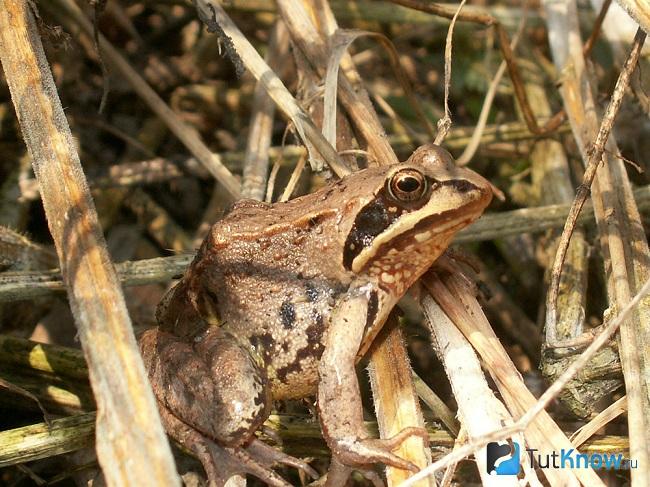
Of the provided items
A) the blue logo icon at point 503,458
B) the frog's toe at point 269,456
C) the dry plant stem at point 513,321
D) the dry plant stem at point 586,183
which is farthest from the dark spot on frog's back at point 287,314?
the dry plant stem at point 513,321

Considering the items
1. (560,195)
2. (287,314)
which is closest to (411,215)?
(287,314)

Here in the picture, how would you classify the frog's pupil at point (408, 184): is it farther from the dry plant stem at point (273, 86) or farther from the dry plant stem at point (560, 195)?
the dry plant stem at point (560, 195)

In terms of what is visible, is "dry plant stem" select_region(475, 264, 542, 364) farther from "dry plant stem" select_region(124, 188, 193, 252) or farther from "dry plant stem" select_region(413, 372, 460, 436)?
"dry plant stem" select_region(124, 188, 193, 252)

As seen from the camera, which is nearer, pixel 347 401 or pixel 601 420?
pixel 601 420

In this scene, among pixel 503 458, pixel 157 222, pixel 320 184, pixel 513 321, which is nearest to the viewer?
pixel 503 458

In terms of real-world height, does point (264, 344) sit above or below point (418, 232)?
below

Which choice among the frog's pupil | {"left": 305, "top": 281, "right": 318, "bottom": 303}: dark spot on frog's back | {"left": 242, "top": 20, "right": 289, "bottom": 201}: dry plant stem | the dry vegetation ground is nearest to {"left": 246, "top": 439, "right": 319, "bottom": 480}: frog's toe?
the dry vegetation ground

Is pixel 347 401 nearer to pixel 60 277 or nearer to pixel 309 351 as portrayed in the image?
pixel 309 351

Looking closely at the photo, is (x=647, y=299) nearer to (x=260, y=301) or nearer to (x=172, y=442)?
(x=260, y=301)
